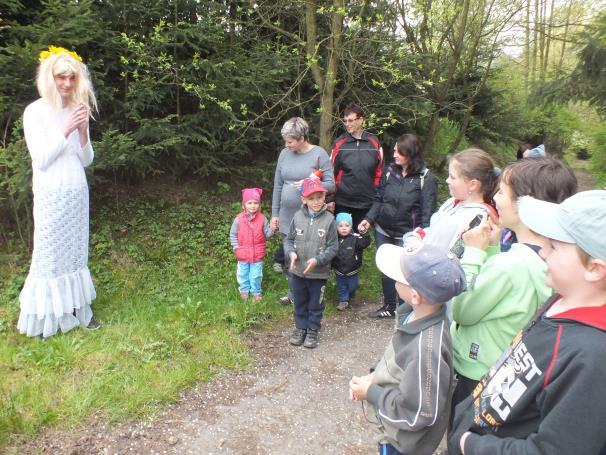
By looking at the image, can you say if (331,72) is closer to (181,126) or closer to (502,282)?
(181,126)

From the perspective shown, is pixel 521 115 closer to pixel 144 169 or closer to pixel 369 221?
pixel 369 221

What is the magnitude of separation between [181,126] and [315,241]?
3.20m

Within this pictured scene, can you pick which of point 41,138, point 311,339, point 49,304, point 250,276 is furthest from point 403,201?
point 49,304

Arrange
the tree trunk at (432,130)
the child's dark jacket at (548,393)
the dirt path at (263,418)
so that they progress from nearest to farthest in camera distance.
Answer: the child's dark jacket at (548,393) → the dirt path at (263,418) → the tree trunk at (432,130)

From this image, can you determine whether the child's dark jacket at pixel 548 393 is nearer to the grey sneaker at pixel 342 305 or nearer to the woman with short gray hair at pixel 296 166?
the woman with short gray hair at pixel 296 166

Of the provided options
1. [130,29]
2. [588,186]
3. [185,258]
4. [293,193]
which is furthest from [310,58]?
[588,186]

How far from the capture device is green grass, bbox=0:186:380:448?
10.8 feet

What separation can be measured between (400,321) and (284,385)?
1.84 m

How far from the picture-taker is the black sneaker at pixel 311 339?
A: 4305 mm

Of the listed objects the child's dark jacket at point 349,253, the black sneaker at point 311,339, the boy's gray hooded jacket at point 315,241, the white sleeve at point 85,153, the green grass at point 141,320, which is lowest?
the black sneaker at point 311,339

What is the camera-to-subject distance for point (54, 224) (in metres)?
3.93

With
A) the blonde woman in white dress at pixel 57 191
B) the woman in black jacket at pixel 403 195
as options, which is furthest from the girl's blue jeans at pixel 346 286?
the blonde woman in white dress at pixel 57 191

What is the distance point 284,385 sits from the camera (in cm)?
372

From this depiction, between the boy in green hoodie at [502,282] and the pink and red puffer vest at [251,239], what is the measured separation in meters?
2.98
